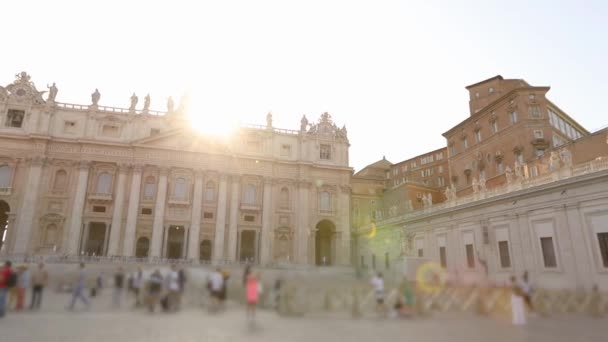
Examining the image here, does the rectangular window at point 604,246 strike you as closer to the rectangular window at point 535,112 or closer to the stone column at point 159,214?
the rectangular window at point 535,112

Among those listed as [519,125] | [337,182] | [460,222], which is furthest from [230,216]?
[519,125]

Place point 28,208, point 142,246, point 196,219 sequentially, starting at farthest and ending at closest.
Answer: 1. point 196,219
2. point 142,246
3. point 28,208

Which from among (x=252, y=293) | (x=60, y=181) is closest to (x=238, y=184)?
(x=60, y=181)

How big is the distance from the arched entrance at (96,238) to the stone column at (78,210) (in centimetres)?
190

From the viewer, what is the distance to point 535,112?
36.1 m

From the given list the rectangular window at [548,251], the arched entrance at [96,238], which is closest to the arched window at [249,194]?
the arched entrance at [96,238]

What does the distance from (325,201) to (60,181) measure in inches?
1179

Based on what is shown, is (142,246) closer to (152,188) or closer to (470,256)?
(152,188)

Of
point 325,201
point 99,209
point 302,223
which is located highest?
point 325,201

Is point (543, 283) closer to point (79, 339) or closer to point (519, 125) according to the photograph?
point (519, 125)

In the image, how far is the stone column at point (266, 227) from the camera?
41969 mm

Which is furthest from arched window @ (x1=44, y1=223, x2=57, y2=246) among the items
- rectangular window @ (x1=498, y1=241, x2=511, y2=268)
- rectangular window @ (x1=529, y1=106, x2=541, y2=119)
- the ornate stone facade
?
rectangular window @ (x1=529, y1=106, x2=541, y2=119)

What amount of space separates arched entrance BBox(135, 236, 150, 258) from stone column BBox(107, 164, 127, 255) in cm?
219

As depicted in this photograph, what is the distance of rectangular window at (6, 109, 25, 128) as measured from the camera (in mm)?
40031
